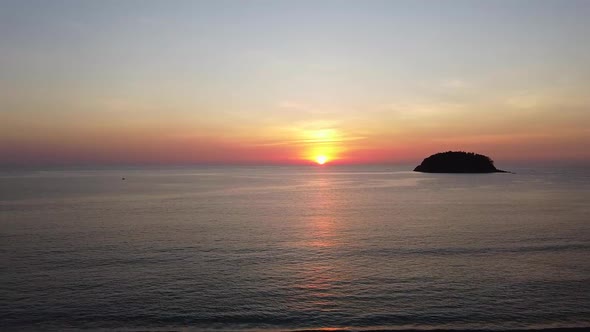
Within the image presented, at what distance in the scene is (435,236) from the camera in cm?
4703

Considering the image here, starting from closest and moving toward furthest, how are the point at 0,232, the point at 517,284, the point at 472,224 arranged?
the point at 517,284 < the point at 0,232 < the point at 472,224

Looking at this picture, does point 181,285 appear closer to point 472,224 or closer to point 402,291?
point 402,291

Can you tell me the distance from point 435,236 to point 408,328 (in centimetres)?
2730

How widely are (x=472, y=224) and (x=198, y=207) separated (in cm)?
4828

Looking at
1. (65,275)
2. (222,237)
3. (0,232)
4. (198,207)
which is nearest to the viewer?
(65,275)

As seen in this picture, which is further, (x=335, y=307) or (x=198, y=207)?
(x=198, y=207)

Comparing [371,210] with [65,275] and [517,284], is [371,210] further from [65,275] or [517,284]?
[65,275]

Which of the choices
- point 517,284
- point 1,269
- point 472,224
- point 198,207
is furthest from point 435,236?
point 198,207

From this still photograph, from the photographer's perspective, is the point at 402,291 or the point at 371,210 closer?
the point at 402,291

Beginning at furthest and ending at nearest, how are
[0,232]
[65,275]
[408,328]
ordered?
[0,232] → [65,275] → [408,328]

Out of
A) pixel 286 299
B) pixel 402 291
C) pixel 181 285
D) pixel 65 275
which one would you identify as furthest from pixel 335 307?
pixel 65 275

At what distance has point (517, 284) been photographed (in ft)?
92.9

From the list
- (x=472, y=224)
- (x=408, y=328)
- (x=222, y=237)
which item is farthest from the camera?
(x=472, y=224)

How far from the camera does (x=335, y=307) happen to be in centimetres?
2452
